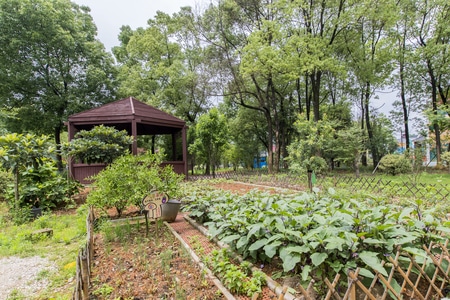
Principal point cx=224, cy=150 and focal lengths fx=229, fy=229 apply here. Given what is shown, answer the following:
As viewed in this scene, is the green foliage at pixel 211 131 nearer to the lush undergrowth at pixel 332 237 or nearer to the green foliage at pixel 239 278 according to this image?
the lush undergrowth at pixel 332 237

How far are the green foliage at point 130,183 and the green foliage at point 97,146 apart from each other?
3.55 m

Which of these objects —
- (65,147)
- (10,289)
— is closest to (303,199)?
(10,289)

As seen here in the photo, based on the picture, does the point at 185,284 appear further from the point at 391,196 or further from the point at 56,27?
the point at 56,27

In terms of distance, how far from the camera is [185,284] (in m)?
2.37

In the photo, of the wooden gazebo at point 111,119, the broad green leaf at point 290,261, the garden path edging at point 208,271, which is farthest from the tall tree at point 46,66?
the broad green leaf at point 290,261

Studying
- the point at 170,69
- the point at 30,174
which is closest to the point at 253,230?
the point at 30,174

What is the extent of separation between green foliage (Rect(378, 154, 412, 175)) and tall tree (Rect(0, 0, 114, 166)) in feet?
62.5

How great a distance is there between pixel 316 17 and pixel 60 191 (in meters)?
16.0

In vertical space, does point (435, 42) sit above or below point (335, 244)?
above

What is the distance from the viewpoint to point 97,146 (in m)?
7.68

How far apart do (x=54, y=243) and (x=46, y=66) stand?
665 inches

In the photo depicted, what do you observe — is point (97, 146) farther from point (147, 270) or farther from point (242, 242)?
point (242, 242)

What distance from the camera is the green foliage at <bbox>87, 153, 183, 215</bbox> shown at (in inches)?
157

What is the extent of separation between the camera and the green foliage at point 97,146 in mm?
7488
